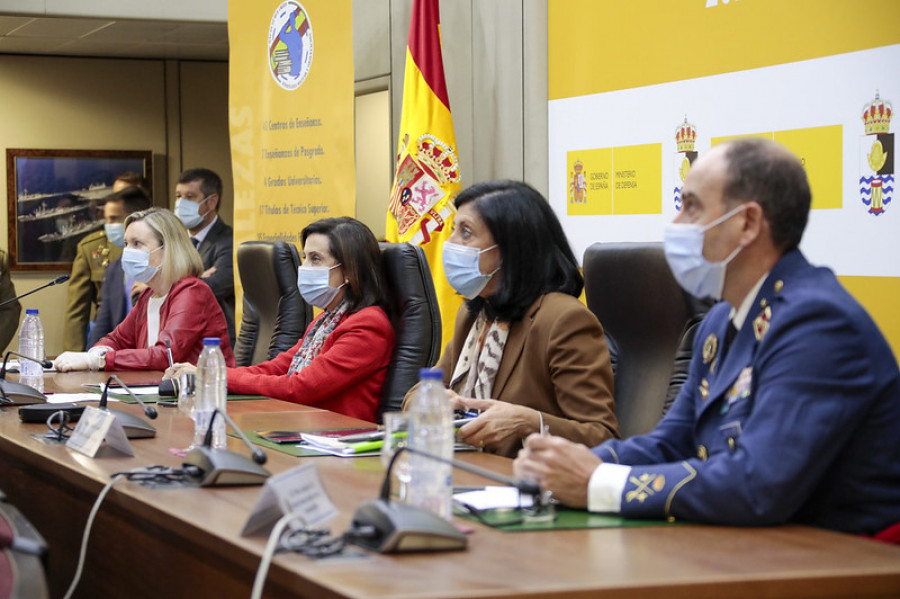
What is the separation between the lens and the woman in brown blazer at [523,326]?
2.74m

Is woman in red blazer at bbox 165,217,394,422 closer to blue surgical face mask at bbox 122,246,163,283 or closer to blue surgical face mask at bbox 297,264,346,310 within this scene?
blue surgical face mask at bbox 297,264,346,310

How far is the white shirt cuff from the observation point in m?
1.89

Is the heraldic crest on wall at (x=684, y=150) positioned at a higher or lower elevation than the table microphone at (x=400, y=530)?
higher

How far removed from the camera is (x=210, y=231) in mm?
6301

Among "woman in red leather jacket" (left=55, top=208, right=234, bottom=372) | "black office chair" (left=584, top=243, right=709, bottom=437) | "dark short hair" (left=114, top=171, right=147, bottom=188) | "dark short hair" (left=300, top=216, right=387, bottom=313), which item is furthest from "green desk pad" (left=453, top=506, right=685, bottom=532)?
"dark short hair" (left=114, top=171, right=147, bottom=188)

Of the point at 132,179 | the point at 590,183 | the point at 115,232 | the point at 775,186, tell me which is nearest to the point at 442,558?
the point at 775,186

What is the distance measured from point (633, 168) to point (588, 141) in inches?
16.5

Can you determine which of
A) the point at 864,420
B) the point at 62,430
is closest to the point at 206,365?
the point at 62,430

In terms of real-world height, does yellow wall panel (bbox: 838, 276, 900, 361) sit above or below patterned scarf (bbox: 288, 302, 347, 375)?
above

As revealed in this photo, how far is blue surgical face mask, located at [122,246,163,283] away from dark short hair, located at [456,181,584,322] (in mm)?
2089

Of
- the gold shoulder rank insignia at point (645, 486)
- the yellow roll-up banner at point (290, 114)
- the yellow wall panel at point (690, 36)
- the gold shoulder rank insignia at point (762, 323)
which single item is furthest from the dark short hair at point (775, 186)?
the yellow roll-up banner at point (290, 114)

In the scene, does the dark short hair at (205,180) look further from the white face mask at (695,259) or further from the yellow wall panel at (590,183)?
the white face mask at (695,259)

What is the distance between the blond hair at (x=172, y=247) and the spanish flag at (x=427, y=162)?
1.03 meters

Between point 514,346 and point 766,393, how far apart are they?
1.18 m
